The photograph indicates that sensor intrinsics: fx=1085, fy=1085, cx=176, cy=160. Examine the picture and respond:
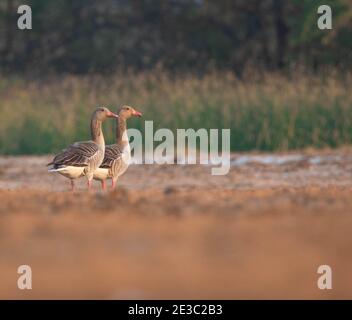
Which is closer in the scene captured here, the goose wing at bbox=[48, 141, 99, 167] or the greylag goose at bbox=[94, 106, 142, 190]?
the goose wing at bbox=[48, 141, 99, 167]

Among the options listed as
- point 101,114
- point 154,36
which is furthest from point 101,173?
point 154,36

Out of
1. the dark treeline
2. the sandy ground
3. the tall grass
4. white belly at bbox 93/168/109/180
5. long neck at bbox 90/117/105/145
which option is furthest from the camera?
the dark treeline

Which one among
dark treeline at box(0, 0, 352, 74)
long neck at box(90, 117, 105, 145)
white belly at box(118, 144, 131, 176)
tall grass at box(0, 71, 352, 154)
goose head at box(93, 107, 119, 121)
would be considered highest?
dark treeline at box(0, 0, 352, 74)

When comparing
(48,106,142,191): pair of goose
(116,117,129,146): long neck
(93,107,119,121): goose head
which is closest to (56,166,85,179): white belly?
(48,106,142,191): pair of goose

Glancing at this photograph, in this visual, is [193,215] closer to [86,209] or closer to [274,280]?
[86,209]

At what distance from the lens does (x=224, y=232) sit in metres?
4.12

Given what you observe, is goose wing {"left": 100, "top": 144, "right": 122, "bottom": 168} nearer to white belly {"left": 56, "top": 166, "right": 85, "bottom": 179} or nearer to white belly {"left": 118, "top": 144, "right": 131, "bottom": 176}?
white belly {"left": 118, "top": 144, "right": 131, "bottom": 176}

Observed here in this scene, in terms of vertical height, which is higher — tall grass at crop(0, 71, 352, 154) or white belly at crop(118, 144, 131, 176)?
tall grass at crop(0, 71, 352, 154)

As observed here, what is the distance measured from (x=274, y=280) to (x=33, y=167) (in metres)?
12.1

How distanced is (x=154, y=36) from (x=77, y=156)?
2205 cm

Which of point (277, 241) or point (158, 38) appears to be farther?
point (158, 38)

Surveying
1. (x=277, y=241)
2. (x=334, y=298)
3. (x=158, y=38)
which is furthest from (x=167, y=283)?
(x=158, y=38)

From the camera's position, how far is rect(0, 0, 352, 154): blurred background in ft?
55.9

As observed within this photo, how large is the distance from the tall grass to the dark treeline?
8347 millimetres
